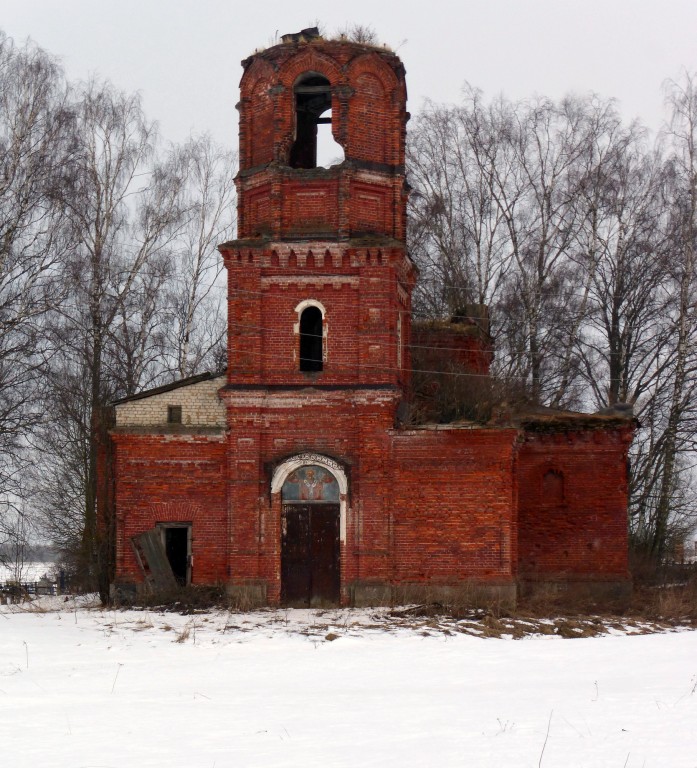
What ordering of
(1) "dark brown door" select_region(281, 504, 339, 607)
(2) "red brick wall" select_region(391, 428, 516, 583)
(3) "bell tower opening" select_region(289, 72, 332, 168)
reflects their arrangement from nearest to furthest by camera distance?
(2) "red brick wall" select_region(391, 428, 516, 583), (1) "dark brown door" select_region(281, 504, 339, 607), (3) "bell tower opening" select_region(289, 72, 332, 168)

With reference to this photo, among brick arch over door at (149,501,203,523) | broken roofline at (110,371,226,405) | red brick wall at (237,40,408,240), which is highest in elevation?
red brick wall at (237,40,408,240)

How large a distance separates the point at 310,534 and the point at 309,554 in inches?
15.1

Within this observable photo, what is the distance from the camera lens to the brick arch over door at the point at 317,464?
2234cm

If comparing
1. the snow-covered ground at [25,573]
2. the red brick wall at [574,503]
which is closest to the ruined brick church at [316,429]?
the red brick wall at [574,503]

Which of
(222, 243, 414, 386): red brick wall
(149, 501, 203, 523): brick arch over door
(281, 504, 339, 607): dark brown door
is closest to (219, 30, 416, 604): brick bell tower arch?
(222, 243, 414, 386): red brick wall

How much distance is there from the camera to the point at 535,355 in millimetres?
33531

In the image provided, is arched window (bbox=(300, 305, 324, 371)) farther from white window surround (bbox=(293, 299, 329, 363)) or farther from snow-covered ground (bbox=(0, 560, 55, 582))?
snow-covered ground (bbox=(0, 560, 55, 582))

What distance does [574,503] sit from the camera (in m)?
25.6

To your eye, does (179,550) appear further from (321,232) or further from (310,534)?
(321,232)

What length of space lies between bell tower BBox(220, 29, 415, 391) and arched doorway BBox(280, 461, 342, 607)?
1924mm

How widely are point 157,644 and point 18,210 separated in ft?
34.9

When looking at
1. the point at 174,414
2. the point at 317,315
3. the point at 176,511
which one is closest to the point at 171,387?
the point at 174,414

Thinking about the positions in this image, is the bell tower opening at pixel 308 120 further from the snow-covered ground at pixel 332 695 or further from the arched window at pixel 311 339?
the snow-covered ground at pixel 332 695

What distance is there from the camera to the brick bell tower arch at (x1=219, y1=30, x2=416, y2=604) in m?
22.4
